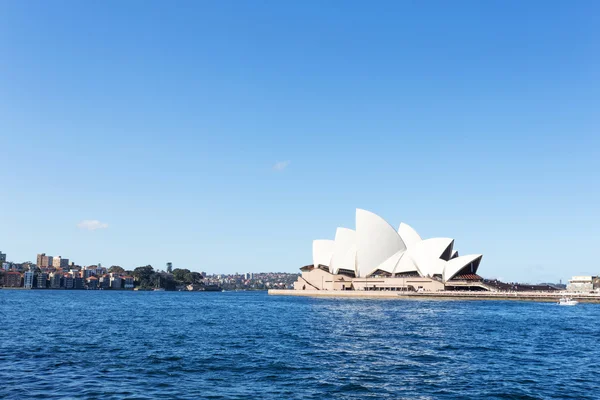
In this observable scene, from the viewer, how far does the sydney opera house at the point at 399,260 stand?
10675 centimetres

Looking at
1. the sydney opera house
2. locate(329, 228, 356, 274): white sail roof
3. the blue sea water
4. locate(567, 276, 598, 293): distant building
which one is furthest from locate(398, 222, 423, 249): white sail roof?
the blue sea water

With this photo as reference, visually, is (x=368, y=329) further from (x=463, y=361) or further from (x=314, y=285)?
(x=314, y=285)

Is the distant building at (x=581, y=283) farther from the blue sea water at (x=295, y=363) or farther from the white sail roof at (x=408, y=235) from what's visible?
the blue sea water at (x=295, y=363)

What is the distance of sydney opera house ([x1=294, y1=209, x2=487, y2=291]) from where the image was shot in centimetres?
10675

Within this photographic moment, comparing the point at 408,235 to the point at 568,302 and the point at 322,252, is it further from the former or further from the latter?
the point at 568,302

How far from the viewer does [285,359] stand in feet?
79.4

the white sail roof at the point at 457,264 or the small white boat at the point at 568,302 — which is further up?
the white sail roof at the point at 457,264

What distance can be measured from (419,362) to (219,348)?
11.3 metres

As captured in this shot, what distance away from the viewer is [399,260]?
369 ft

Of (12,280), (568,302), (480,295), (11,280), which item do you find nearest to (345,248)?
(480,295)

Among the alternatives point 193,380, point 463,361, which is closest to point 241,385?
point 193,380

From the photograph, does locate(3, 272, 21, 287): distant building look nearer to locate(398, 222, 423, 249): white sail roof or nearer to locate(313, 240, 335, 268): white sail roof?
locate(313, 240, 335, 268): white sail roof

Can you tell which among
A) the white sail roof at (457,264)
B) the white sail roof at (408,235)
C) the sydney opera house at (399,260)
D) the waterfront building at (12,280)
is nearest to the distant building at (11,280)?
the waterfront building at (12,280)

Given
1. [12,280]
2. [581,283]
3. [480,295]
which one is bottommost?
[12,280]
